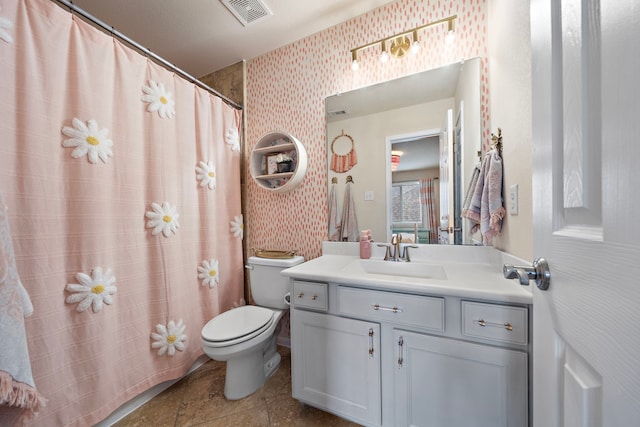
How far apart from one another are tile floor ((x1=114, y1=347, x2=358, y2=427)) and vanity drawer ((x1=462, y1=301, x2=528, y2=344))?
85 cm

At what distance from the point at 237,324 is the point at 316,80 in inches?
72.1

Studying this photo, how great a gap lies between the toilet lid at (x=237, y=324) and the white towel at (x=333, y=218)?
682 millimetres

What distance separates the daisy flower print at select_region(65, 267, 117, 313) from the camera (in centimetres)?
105

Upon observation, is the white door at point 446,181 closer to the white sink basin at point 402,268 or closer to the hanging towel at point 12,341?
the white sink basin at point 402,268

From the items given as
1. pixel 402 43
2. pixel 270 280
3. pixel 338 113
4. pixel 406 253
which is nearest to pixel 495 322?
pixel 406 253

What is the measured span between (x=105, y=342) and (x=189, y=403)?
61 centimetres

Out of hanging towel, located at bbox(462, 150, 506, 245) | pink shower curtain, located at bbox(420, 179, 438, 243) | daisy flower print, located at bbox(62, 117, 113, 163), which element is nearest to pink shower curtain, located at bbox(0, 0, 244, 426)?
daisy flower print, located at bbox(62, 117, 113, 163)

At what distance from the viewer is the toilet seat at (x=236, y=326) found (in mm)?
1281

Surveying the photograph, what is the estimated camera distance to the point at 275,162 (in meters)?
1.87

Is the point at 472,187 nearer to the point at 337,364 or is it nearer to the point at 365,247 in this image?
the point at 365,247

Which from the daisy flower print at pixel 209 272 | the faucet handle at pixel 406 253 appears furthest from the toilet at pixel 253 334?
the faucet handle at pixel 406 253

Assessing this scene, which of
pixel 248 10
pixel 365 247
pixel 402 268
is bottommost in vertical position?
pixel 402 268

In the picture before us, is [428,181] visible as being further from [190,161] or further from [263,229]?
[190,161]

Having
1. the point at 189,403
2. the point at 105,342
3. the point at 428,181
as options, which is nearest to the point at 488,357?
the point at 428,181
